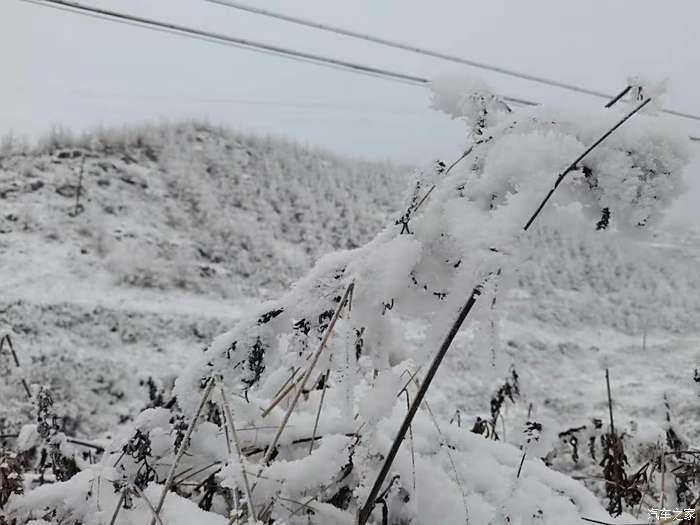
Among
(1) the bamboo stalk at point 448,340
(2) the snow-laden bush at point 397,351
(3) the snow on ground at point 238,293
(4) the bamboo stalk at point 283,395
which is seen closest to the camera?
(1) the bamboo stalk at point 448,340

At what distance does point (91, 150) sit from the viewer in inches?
468

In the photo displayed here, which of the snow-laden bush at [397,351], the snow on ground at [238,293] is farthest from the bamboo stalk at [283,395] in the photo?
the snow on ground at [238,293]

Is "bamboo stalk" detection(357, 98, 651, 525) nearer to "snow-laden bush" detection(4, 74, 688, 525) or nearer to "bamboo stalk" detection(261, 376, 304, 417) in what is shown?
"snow-laden bush" detection(4, 74, 688, 525)

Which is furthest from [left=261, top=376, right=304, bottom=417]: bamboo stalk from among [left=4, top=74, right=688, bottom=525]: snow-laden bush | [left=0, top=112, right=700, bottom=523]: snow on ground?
[left=0, top=112, right=700, bottom=523]: snow on ground

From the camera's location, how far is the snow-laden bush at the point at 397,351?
0.85 metres

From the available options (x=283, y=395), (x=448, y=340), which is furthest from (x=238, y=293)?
(x=448, y=340)

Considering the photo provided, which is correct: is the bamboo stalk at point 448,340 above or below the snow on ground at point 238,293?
above

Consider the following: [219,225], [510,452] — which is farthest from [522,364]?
[510,452]

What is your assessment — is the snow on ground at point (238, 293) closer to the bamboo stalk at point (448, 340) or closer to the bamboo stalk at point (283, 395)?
the bamboo stalk at point (283, 395)

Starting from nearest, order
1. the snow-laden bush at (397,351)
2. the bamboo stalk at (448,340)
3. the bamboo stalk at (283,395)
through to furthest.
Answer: the bamboo stalk at (448,340), the snow-laden bush at (397,351), the bamboo stalk at (283,395)

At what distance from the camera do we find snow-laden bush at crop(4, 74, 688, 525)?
848 millimetres

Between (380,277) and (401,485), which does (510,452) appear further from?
(380,277)

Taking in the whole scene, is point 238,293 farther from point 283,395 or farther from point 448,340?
point 448,340

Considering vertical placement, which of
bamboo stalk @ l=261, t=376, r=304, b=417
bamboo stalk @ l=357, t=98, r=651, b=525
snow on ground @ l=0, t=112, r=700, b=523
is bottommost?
snow on ground @ l=0, t=112, r=700, b=523
